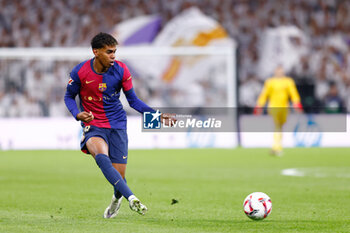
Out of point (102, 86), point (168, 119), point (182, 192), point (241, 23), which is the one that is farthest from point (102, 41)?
point (241, 23)

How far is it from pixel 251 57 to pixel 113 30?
18.6 ft

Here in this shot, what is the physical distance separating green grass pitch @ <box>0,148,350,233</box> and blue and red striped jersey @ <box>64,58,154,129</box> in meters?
1.11

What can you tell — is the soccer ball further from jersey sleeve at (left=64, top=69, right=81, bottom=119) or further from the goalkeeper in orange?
the goalkeeper in orange

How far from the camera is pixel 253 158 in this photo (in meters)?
18.4

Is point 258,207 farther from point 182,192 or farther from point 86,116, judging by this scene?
point 182,192

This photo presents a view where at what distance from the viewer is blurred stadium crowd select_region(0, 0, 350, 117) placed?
27719 millimetres

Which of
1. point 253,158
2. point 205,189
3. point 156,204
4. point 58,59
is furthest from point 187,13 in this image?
point 156,204

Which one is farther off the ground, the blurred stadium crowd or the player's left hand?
the blurred stadium crowd

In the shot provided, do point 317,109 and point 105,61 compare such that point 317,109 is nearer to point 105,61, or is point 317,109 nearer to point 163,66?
point 163,66

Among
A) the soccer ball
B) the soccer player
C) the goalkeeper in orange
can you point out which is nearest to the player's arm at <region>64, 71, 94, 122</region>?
the soccer player

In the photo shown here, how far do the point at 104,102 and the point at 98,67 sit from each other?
0.39 metres

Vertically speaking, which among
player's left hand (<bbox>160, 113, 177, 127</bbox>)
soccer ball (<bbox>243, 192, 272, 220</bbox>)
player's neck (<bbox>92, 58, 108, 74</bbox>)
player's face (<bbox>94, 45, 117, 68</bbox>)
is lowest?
soccer ball (<bbox>243, 192, 272, 220</bbox>)

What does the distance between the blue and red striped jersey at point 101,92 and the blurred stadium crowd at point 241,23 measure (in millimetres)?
18928

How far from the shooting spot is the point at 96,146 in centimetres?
770
